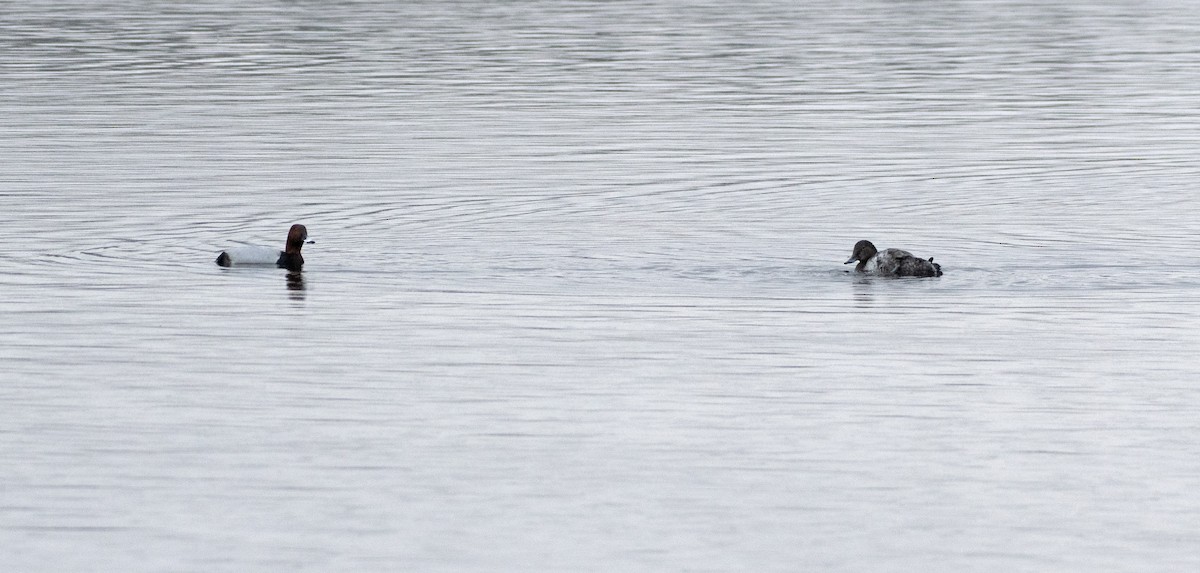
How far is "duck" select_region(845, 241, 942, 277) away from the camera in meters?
20.9

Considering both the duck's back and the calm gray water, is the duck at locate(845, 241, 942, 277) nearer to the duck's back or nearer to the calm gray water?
the duck's back

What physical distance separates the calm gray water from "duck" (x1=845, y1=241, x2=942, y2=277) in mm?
266

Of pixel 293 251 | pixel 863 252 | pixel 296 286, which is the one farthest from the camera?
pixel 293 251

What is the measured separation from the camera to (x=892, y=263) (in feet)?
68.7

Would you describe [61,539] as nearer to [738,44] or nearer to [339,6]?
[738,44]

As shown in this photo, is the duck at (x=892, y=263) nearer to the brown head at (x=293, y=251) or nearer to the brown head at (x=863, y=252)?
the brown head at (x=863, y=252)

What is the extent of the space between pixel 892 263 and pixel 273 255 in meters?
5.07

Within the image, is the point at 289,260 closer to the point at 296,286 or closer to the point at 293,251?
the point at 293,251

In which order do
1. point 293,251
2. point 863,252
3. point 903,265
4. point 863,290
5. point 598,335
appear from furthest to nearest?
point 293,251
point 863,252
point 903,265
point 863,290
point 598,335

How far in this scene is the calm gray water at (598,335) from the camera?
12297 mm

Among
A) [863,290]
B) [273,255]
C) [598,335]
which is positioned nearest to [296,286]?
[273,255]

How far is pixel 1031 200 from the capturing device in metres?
27.1

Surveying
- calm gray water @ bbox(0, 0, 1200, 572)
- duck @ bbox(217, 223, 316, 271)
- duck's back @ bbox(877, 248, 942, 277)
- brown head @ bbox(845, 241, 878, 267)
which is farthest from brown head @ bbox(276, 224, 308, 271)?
duck's back @ bbox(877, 248, 942, 277)

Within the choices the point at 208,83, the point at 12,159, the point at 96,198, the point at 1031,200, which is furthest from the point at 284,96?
the point at 1031,200
